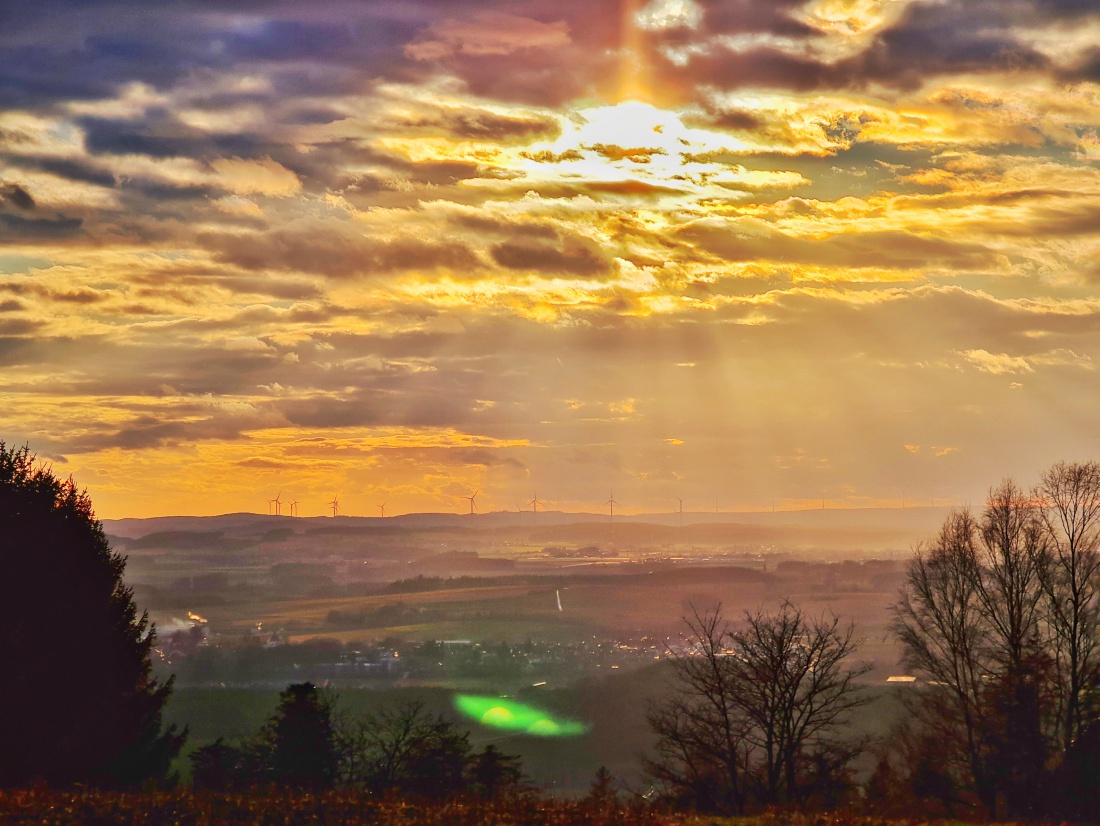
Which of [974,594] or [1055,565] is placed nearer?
[1055,565]

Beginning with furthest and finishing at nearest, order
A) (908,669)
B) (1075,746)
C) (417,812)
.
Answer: (908,669) → (1075,746) → (417,812)

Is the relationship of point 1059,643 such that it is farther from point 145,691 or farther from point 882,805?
point 145,691

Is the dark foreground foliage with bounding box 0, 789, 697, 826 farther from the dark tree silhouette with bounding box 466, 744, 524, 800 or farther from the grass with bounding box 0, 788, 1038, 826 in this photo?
the dark tree silhouette with bounding box 466, 744, 524, 800

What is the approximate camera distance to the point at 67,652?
40406 millimetres

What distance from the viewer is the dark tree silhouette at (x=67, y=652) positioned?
3822 centimetres

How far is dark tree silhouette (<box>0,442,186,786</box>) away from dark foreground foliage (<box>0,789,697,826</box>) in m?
12.8

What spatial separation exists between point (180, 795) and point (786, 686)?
67.7 ft

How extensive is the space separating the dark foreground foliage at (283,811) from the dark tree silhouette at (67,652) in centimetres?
1285

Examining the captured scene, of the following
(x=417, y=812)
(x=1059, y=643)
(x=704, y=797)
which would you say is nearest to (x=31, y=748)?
(x=417, y=812)

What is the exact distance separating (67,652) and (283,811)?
65.1 ft

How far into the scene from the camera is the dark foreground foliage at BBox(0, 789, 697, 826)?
23344 mm

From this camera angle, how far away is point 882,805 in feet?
111

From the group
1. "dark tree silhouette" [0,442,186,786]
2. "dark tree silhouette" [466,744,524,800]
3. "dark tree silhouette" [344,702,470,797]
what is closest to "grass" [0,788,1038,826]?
"dark tree silhouette" [344,702,470,797]

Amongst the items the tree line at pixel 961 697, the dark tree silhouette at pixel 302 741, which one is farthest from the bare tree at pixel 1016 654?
the dark tree silhouette at pixel 302 741
